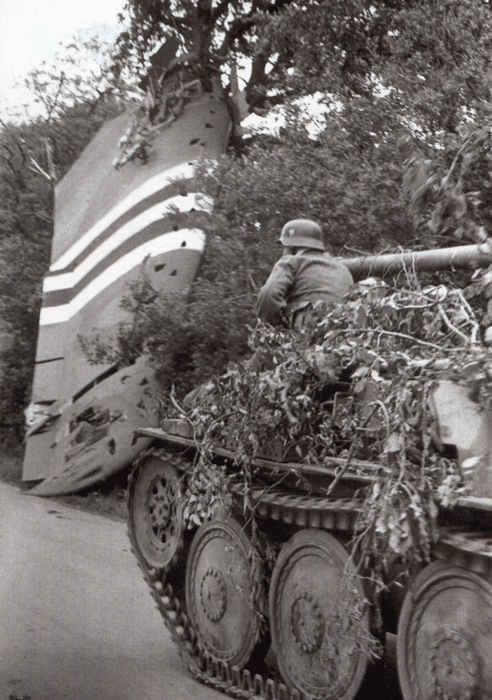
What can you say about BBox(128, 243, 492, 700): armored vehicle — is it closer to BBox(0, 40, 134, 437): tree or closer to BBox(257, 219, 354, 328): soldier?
BBox(257, 219, 354, 328): soldier

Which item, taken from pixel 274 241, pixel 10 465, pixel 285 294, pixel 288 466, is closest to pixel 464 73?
pixel 274 241

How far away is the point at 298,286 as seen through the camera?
21.6 ft

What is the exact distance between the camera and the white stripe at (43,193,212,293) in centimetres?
1304

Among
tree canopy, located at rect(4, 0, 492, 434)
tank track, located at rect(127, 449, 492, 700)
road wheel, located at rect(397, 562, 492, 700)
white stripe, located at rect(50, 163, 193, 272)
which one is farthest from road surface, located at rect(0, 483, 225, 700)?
white stripe, located at rect(50, 163, 193, 272)

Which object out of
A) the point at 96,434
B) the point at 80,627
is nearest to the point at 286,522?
the point at 80,627

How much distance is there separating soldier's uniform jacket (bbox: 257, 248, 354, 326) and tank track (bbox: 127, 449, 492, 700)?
1.15 metres

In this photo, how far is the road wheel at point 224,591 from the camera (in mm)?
6059

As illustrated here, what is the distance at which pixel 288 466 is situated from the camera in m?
5.52

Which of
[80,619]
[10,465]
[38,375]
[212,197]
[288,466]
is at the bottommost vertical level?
[80,619]

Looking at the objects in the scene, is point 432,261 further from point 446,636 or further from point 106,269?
point 106,269

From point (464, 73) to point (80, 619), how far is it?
6.76 meters

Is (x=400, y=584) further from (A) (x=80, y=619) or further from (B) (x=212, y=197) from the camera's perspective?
(B) (x=212, y=197)

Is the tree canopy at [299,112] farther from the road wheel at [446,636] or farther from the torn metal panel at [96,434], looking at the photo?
the road wheel at [446,636]

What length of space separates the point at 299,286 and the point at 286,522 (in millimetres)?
1565
